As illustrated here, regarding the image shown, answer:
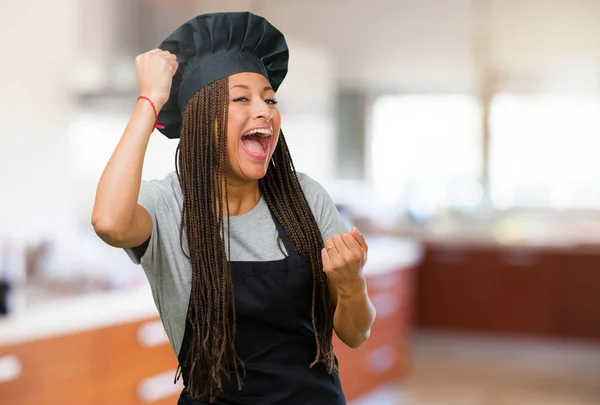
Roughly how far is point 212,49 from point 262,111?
0.12 meters

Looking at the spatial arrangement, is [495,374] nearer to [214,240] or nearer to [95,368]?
[95,368]

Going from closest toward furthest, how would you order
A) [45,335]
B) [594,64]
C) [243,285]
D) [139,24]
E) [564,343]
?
[243,285], [45,335], [139,24], [564,343], [594,64]

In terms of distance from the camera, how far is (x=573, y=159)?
540cm

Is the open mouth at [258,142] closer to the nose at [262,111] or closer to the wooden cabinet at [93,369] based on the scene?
the nose at [262,111]

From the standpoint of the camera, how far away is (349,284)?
106cm

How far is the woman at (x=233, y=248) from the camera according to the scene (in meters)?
1.08

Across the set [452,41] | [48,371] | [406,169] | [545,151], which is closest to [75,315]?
[48,371]

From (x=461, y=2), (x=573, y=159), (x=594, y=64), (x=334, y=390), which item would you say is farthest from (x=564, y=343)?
(x=334, y=390)

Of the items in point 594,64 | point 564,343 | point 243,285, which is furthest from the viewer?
point 594,64

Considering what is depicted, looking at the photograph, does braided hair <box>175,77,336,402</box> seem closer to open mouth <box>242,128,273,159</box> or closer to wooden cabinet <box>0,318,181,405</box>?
open mouth <box>242,128,273,159</box>

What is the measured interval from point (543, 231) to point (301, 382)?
14.9 ft

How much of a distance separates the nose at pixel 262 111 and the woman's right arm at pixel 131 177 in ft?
0.39

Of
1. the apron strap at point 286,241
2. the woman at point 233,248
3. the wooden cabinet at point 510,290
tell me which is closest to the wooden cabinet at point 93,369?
the woman at point 233,248

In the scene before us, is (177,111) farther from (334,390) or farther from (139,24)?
(139,24)
